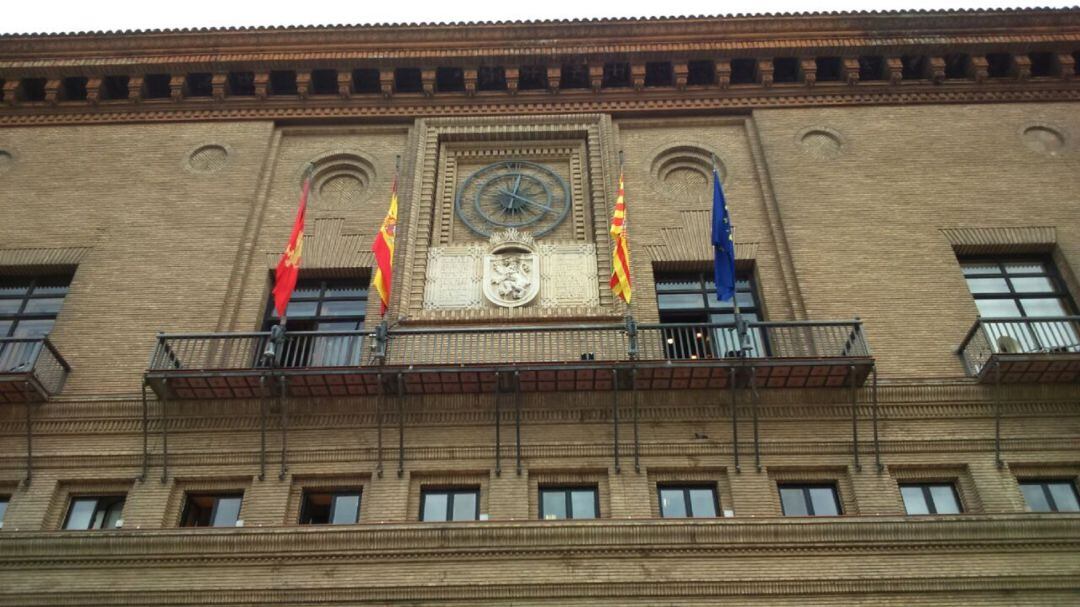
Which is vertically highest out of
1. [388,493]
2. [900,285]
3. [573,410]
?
[900,285]

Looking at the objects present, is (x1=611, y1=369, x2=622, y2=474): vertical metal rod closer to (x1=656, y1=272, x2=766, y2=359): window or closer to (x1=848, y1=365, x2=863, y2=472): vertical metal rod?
(x1=656, y1=272, x2=766, y2=359): window

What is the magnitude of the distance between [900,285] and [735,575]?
5.97 meters

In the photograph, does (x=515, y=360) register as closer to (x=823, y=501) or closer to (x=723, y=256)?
(x=723, y=256)

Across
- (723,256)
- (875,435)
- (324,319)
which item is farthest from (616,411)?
(324,319)

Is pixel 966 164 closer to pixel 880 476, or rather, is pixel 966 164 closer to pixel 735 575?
pixel 880 476

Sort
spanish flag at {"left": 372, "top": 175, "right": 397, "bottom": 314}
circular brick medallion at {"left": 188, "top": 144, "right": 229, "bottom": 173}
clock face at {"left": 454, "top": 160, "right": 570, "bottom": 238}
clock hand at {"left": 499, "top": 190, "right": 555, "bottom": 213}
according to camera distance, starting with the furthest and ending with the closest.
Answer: circular brick medallion at {"left": 188, "top": 144, "right": 229, "bottom": 173} → clock hand at {"left": 499, "top": 190, "right": 555, "bottom": 213} → clock face at {"left": 454, "top": 160, "right": 570, "bottom": 238} → spanish flag at {"left": 372, "top": 175, "right": 397, "bottom": 314}

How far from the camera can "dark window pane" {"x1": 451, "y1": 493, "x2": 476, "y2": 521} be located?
12.9m

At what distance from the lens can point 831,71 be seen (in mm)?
18969

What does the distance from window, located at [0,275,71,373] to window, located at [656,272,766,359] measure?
9882mm

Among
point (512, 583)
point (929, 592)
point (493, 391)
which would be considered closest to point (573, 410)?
point (493, 391)

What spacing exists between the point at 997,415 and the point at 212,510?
10843 millimetres

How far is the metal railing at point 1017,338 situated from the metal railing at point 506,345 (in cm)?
171

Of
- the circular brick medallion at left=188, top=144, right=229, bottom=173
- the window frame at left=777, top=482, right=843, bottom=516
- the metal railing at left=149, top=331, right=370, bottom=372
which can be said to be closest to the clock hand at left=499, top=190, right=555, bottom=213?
the metal railing at left=149, top=331, right=370, bottom=372

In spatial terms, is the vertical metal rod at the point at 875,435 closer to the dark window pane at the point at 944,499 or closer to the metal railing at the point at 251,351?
the dark window pane at the point at 944,499
